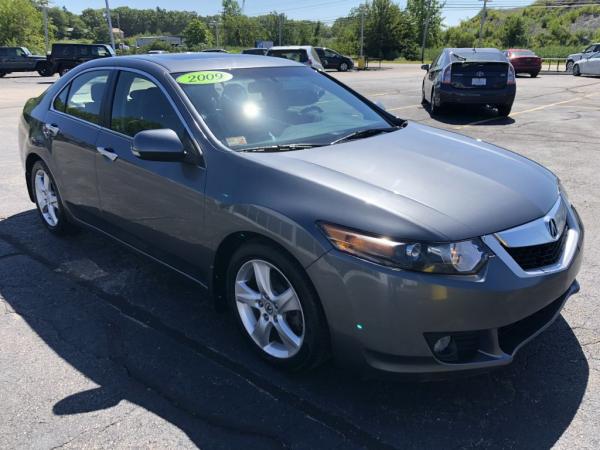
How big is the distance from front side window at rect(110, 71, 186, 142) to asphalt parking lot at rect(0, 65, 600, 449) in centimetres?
119

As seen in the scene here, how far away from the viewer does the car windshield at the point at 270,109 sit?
3.20m

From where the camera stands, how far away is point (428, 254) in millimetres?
2283

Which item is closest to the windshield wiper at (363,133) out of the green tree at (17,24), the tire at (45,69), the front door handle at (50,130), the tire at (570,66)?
the front door handle at (50,130)

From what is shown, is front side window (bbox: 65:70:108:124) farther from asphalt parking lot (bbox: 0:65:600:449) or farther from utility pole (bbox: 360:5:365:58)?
utility pole (bbox: 360:5:365:58)

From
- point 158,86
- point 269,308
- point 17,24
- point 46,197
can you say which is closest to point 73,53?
point 46,197

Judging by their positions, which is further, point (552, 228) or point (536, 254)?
point (552, 228)

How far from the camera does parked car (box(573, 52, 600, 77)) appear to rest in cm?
2452

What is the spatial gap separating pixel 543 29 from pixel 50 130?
87269mm

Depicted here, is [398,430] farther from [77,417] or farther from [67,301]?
[67,301]

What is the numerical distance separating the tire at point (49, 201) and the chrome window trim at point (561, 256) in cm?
364

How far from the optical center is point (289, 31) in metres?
97.2

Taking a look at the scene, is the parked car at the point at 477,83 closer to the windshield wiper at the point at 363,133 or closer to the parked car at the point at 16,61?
the windshield wiper at the point at 363,133

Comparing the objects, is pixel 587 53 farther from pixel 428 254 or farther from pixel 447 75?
pixel 428 254

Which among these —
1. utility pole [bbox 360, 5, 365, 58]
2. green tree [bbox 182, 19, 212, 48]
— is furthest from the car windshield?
green tree [bbox 182, 19, 212, 48]
